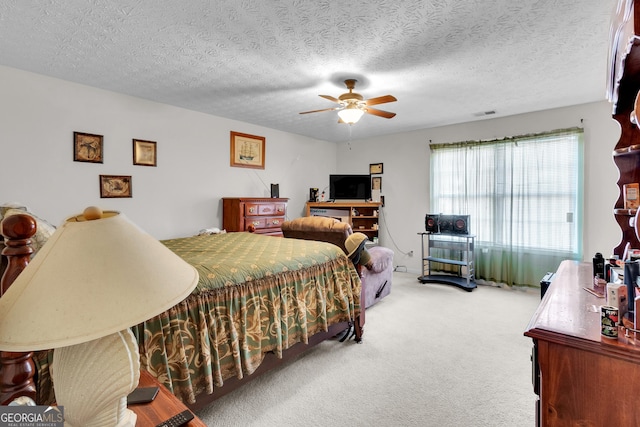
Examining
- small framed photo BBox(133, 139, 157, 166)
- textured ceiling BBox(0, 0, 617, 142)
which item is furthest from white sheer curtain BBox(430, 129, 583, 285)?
small framed photo BBox(133, 139, 157, 166)

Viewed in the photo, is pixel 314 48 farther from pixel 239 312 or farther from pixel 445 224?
pixel 445 224

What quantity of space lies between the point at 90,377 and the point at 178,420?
29 centimetres

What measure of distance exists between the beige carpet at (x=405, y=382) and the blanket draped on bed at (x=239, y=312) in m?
0.29

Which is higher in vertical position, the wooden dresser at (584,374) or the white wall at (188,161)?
the white wall at (188,161)

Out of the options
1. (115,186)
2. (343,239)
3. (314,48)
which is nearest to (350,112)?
(314,48)

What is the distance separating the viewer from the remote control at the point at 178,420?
856 millimetres

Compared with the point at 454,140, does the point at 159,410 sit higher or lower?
lower

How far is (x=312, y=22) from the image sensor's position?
2.06 metres

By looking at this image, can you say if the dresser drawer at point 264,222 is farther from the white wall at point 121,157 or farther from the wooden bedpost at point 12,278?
the wooden bedpost at point 12,278

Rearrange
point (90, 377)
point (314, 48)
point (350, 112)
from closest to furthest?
point (90, 377)
point (314, 48)
point (350, 112)

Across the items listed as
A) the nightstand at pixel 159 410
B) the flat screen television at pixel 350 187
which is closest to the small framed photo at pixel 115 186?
the nightstand at pixel 159 410

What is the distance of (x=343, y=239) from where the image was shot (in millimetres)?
3133

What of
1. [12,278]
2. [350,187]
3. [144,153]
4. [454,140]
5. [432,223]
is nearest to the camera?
[12,278]

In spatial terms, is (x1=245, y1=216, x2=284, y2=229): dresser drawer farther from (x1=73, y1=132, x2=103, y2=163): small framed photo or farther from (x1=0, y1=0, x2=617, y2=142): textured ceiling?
(x1=73, y1=132, x2=103, y2=163): small framed photo
